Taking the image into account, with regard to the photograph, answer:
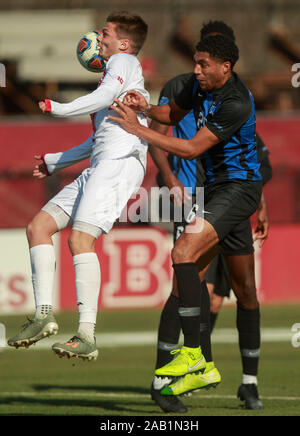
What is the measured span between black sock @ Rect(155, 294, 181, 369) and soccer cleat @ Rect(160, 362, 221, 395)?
3.80ft

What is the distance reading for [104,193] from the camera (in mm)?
6957

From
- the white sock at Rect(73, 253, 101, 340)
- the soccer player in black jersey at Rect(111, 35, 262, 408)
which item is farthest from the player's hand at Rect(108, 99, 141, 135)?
the white sock at Rect(73, 253, 101, 340)

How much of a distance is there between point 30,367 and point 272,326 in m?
4.77

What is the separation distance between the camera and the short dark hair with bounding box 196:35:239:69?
273 inches

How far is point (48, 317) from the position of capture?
22.2 feet

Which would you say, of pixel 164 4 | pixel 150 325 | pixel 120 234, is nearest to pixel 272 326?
pixel 150 325

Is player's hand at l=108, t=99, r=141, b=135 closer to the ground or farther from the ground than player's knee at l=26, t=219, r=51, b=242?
farther from the ground

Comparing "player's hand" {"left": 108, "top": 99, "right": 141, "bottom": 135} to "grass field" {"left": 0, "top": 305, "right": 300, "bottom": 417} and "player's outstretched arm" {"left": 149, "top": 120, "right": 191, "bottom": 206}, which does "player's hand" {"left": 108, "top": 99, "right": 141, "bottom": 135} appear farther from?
"grass field" {"left": 0, "top": 305, "right": 300, "bottom": 417}

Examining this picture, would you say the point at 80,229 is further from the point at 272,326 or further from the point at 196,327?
the point at 272,326

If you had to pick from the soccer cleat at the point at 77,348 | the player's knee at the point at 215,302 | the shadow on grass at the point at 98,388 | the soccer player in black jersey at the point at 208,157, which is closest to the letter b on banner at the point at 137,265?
the shadow on grass at the point at 98,388

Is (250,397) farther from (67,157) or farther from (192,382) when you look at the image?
(67,157)

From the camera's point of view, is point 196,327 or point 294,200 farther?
point 294,200

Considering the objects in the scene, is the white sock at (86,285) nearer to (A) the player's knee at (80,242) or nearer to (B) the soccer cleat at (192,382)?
(A) the player's knee at (80,242)

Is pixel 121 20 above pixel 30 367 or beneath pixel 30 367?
above
